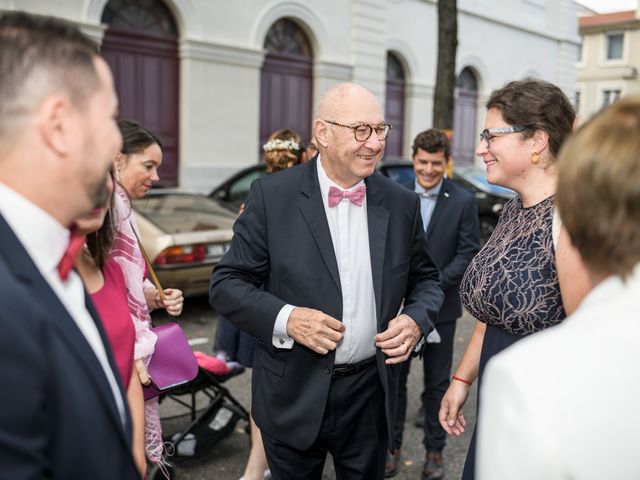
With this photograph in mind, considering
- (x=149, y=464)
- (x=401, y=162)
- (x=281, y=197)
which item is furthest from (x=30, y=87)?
(x=401, y=162)

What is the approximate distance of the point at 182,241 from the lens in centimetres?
651

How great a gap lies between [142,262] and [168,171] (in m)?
11.8

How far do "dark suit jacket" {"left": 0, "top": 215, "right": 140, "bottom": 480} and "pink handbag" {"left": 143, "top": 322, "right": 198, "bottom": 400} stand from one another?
137 cm

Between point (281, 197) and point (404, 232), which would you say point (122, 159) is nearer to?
point (281, 197)

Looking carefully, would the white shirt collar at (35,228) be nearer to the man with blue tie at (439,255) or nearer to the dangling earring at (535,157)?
the dangling earring at (535,157)

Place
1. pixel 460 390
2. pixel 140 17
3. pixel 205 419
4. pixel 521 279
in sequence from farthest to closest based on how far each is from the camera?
pixel 140 17
pixel 205 419
pixel 460 390
pixel 521 279

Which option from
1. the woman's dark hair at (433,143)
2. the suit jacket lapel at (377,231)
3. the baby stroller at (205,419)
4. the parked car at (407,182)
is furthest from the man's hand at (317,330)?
the parked car at (407,182)

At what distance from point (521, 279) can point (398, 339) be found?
0.53 meters

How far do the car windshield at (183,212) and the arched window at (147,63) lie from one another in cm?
630

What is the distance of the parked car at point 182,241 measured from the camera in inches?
253

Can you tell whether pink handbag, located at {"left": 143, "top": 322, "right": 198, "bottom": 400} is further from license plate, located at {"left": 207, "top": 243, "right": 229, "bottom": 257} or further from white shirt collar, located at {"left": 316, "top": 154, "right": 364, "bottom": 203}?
license plate, located at {"left": 207, "top": 243, "right": 229, "bottom": 257}

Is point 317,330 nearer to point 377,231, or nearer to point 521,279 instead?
point 377,231

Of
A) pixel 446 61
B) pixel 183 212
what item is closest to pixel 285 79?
pixel 446 61

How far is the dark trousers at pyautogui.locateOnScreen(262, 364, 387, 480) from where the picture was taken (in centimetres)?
255
